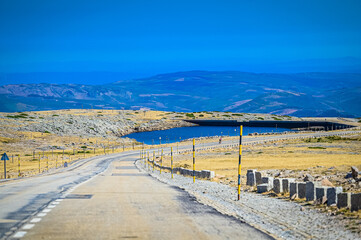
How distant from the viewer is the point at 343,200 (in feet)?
46.8

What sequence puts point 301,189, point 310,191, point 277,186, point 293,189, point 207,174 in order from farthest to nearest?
point 207,174
point 277,186
point 293,189
point 301,189
point 310,191

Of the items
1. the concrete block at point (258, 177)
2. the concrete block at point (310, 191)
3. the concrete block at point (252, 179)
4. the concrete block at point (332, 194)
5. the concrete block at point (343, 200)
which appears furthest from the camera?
the concrete block at point (252, 179)

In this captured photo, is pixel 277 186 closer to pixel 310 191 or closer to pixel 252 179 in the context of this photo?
pixel 310 191

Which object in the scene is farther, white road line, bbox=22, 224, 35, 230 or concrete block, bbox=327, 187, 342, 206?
concrete block, bbox=327, 187, 342, 206

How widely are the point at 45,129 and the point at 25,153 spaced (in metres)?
58.2

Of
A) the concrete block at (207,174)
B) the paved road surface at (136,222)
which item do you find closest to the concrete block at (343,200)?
the paved road surface at (136,222)

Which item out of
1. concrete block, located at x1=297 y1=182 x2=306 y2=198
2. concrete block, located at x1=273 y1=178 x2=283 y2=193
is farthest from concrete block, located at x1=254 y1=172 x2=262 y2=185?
concrete block, located at x1=297 y1=182 x2=306 y2=198

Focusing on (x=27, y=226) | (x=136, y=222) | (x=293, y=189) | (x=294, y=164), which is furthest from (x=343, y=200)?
(x=294, y=164)

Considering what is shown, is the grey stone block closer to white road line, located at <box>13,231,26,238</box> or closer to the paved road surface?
the paved road surface

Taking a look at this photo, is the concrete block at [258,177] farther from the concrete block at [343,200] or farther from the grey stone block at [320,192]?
the concrete block at [343,200]

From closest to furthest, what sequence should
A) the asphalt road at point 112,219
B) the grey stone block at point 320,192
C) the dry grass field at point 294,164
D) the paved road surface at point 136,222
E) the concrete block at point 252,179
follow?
1. the paved road surface at point 136,222
2. the asphalt road at point 112,219
3. the grey stone block at point 320,192
4. the concrete block at point 252,179
5. the dry grass field at point 294,164

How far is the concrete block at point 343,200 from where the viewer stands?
1407 cm

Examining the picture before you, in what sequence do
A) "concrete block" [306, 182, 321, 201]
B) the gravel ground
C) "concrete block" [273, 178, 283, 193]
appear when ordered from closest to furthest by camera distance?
1. the gravel ground
2. "concrete block" [306, 182, 321, 201]
3. "concrete block" [273, 178, 283, 193]

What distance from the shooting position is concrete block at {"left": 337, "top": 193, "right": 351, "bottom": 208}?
46.2 ft
